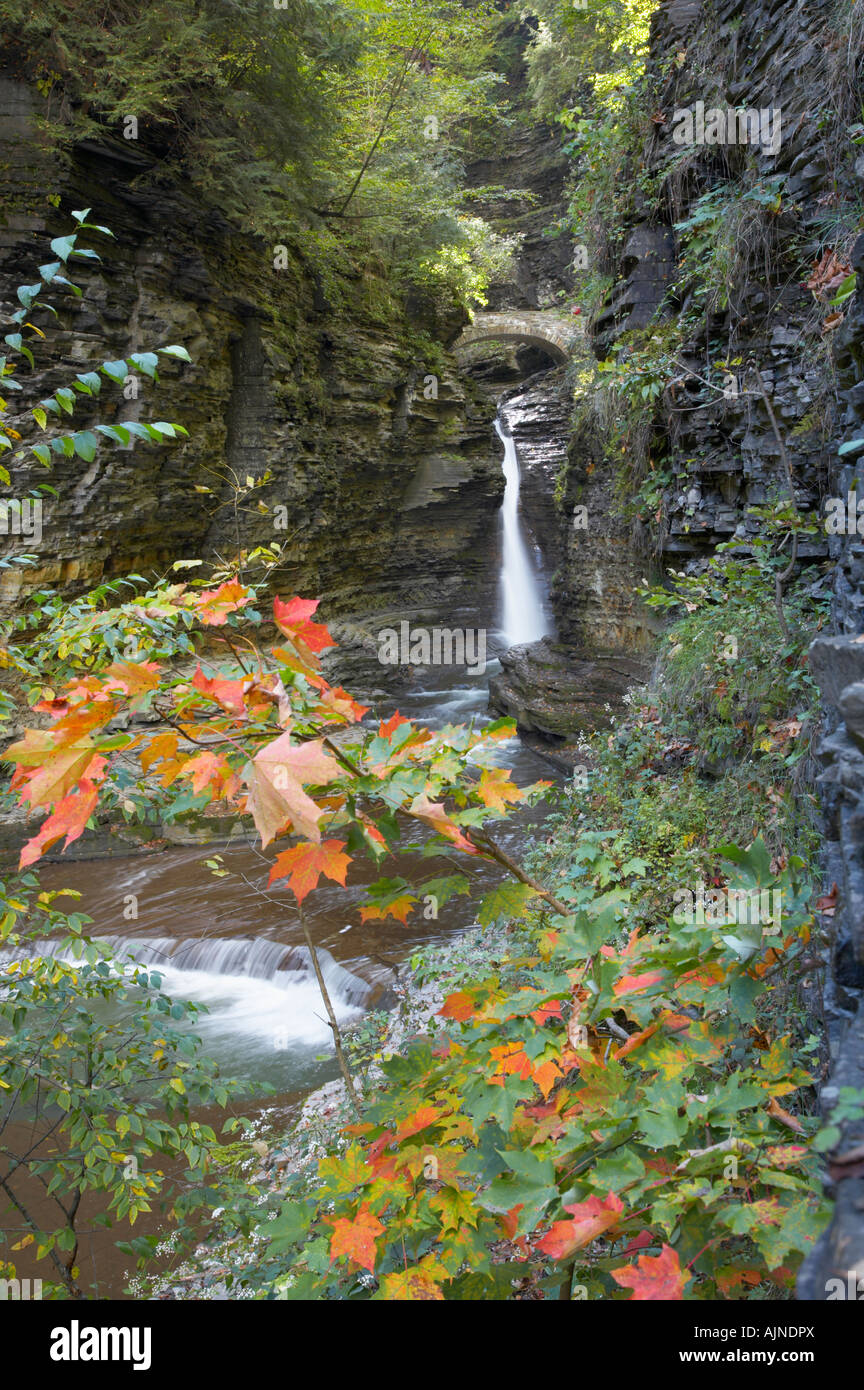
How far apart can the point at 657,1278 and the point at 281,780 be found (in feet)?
3.33

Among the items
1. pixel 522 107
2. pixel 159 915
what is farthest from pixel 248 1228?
pixel 522 107

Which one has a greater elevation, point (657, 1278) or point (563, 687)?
point (563, 687)

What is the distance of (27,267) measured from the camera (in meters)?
9.50

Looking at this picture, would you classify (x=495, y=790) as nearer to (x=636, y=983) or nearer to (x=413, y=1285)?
(x=636, y=983)

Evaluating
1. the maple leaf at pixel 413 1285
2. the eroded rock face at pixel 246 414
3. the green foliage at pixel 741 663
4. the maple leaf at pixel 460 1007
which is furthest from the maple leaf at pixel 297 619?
the eroded rock face at pixel 246 414

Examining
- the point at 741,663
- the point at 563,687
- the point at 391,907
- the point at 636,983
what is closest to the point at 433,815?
the point at 391,907

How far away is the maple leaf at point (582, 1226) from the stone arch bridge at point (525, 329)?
20696 mm

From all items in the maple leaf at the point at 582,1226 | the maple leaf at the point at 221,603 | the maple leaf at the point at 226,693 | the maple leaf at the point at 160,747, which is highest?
the maple leaf at the point at 221,603

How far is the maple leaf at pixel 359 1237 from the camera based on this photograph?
1.48 m

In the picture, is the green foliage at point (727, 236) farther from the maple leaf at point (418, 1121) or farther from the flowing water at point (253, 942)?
the maple leaf at point (418, 1121)

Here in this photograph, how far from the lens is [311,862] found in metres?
1.34

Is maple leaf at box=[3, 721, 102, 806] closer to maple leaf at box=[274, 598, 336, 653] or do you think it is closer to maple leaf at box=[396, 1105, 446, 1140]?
maple leaf at box=[274, 598, 336, 653]

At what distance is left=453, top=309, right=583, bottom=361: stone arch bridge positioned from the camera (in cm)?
1952

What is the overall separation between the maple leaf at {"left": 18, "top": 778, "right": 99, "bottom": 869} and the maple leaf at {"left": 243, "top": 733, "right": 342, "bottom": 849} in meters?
0.38
